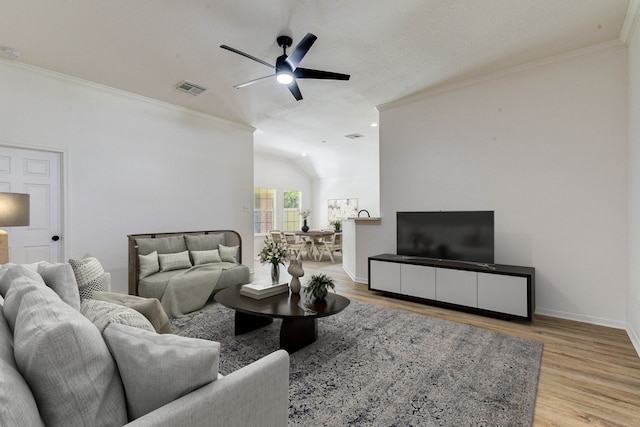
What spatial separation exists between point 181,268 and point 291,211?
6.10m

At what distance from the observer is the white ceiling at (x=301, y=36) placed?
8.65 ft

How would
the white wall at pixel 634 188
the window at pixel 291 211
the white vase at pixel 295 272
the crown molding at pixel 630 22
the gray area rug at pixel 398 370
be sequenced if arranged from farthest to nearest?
1. the window at pixel 291 211
2. the white vase at pixel 295 272
3. the white wall at pixel 634 188
4. the crown molding at pixel 630 22
5. the gray area rug at pixel 398 370

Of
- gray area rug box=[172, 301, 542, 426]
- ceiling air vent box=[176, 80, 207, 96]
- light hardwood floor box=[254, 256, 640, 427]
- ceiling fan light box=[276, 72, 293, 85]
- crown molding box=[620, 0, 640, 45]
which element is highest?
ceiling air vent box=[176, 80, 207, 96]

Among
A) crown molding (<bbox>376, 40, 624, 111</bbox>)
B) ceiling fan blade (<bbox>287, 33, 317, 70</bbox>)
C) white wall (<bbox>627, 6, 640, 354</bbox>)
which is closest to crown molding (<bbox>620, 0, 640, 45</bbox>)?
white wall (<bbox>627, 6, 640, 354</bbox>)

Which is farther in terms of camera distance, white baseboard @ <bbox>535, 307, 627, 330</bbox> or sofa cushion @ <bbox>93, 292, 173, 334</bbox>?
white baseboard @ <bbox>535, 307, 627, 330</bbox>

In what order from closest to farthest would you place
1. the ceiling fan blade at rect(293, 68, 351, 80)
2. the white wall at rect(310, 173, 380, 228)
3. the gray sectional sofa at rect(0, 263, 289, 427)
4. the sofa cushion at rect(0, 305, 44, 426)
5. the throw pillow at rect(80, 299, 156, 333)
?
the sofa cushion at rect(0, 305, 44, 426), the gray sectional sofa at rect(0, 263, 289, 427), the throw pillow at rect(80, 299, 156, 333), the ceiling fan blade at rect(293, 68, 351, 80), the white wall at rect(310, 173, 380, 228)

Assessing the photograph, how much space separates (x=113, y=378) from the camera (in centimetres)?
95

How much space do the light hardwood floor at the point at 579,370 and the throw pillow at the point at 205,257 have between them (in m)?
2.65

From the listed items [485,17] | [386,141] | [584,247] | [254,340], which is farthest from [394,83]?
[254,340]

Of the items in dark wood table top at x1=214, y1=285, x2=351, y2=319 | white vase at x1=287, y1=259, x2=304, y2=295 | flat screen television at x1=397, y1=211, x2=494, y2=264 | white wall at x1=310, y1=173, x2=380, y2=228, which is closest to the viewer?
dark wood table top at x1=214, y1=285, x2=351, y2=319

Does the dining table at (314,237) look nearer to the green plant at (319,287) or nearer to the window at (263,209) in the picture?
the window at (263,209)

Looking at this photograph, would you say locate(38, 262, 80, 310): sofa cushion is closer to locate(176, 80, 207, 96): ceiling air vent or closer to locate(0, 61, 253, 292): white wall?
locate(0, 61, 253, 292): white wall

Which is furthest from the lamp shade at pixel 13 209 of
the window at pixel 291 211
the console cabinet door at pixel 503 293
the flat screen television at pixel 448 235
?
the window at pixel 291 211

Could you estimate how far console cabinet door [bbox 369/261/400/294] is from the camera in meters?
4.20
